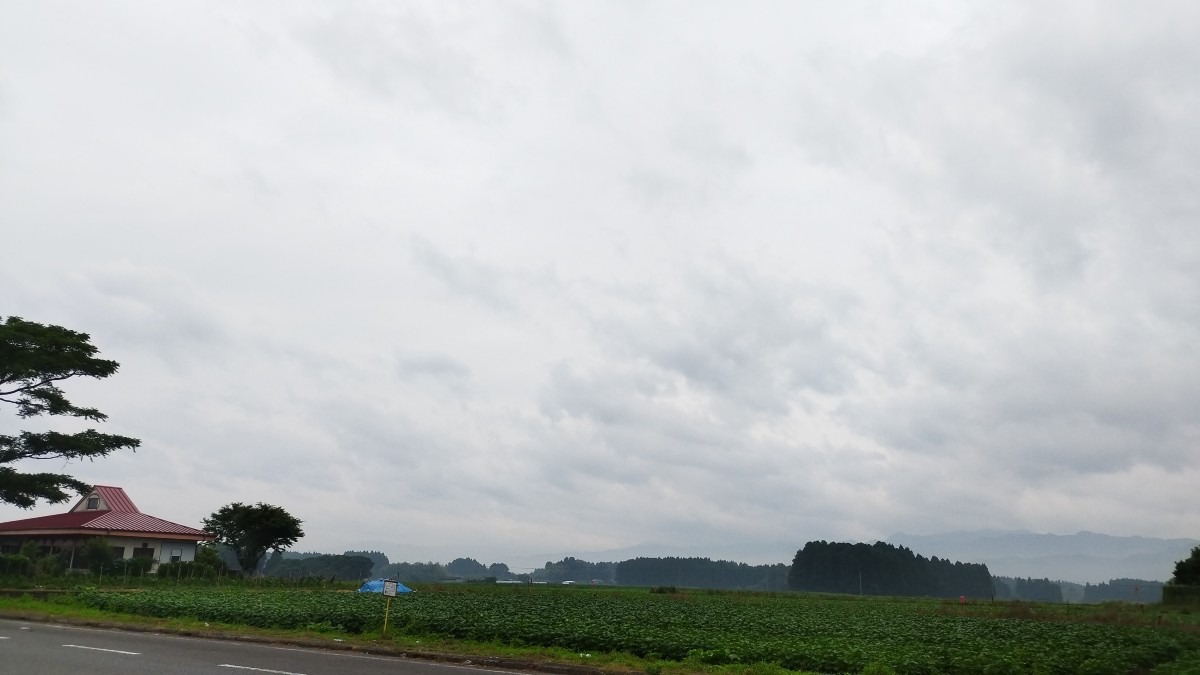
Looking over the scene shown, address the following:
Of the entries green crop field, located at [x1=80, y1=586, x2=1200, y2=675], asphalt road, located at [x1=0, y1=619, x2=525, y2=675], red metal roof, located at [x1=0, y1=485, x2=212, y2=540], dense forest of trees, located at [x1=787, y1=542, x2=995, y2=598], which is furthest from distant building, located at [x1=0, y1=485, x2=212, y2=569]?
dense forest of trees, located at [x1=787, y1=542, x2=995, y2=598]

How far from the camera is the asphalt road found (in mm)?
14953

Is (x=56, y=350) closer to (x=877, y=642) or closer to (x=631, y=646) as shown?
(x=631, y=646)

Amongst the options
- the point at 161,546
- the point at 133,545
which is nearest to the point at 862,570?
the point at 161,546

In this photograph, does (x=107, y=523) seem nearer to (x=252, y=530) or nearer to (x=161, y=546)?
(x=161, y=546)

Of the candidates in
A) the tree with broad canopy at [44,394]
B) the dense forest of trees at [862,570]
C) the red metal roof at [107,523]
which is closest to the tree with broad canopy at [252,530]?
the red metal roof at [107,523]

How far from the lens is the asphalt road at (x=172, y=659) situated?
15.0 metres

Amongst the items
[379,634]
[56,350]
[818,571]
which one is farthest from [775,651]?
[818,571]

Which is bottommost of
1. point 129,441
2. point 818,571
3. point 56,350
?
point 818,571

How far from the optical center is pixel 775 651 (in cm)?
1891

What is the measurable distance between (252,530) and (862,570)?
144108 mm

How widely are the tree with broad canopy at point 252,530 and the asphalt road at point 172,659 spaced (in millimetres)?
50844

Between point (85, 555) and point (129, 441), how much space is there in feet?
44.5

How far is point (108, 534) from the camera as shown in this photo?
56.2 meters

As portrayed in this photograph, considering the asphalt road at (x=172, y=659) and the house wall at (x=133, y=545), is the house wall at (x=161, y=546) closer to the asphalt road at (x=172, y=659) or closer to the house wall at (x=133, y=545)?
the house wall at (x=133, y=545)
